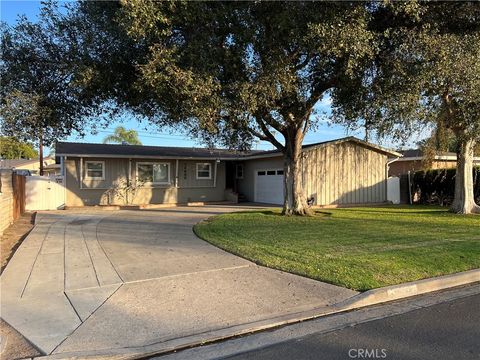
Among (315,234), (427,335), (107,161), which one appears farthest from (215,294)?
(107,161)

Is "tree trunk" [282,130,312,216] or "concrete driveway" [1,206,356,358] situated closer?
"concrete driveway" [1,206,356,358]

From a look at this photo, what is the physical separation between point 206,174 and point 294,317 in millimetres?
20658

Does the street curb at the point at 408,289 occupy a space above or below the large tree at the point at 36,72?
below

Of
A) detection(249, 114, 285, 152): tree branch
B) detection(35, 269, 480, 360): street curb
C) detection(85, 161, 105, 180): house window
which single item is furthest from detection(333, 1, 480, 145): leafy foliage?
detection(85, 161, 105, 180): house window

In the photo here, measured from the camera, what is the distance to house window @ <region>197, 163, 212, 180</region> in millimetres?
25708

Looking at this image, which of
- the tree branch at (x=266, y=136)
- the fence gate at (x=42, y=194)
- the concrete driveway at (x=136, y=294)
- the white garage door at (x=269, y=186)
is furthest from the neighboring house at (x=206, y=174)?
the concrete driveway at (x=136, y=294)

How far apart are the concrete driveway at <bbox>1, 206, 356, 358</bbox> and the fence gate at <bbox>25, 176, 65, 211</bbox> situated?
34.1 feet

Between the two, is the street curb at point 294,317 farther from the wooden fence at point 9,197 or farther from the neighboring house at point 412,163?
the neighboring house at point 412,163

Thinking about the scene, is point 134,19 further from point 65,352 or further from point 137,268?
point 65,352

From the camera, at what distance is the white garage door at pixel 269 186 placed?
23969 mm

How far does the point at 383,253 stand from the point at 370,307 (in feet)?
9.95

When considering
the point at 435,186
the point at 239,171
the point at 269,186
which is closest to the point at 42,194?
the point at 269,186

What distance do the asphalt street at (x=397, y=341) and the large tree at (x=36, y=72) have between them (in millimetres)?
9637

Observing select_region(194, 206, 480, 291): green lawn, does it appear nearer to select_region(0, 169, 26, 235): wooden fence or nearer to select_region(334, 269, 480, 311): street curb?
select_region(334, 269, 480, 311): street curb
